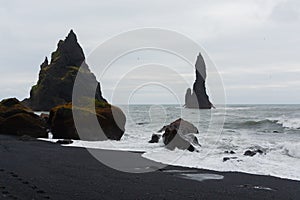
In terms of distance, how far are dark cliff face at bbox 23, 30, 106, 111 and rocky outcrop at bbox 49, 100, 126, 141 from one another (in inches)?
2304

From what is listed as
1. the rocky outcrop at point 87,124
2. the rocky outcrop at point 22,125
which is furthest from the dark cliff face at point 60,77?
the rocky outcrop at point 87,124

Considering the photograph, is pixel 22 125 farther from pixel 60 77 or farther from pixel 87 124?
pixel 60 77

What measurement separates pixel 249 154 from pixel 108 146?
326 inches

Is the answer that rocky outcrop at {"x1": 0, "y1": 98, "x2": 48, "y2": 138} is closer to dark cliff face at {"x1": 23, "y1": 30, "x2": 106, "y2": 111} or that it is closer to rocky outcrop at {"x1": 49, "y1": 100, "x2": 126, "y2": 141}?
rocky outcrop at {"x1": 49, "y1": 100, "x2": 126, "y2": 141}

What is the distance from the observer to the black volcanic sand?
8.31 metres

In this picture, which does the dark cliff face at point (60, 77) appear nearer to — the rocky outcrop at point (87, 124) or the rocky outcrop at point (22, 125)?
the rocky outcrop at point (22, 125)

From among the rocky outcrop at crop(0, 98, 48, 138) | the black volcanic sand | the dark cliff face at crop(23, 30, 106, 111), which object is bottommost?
the black volcanic sand

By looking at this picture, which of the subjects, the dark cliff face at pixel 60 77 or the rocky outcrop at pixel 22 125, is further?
the dark cliff face at pixel 60 77

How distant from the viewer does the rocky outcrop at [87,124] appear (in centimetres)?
2384

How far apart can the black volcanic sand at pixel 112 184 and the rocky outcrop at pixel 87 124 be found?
10.3m

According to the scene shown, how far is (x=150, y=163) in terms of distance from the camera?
14422 millimetres

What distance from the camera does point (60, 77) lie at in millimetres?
87125

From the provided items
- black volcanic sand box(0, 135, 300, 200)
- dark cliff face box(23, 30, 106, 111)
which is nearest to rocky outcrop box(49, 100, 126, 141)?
black volcanic sand box(0, 135, 300, 200)

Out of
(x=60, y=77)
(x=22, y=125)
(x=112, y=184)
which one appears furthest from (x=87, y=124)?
(x=60, y=77)
